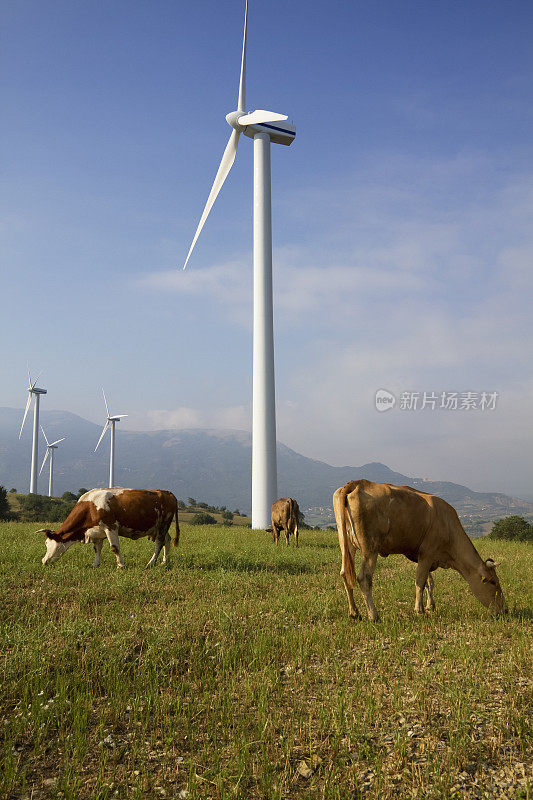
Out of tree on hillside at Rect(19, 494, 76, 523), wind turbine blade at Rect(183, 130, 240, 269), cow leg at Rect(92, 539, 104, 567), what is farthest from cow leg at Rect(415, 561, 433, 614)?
tree on hillside at Rect(19, 494, 76, 523)

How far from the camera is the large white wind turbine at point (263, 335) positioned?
3438 centimetres

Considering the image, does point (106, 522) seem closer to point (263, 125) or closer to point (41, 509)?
point (263, 125)

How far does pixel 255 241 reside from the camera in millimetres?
36844

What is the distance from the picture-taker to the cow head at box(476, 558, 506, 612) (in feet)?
32.9

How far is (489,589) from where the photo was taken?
396 inches

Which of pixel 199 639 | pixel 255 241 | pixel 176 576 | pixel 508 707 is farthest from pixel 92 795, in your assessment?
pixel 255 241

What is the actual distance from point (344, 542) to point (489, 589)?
10.1ft

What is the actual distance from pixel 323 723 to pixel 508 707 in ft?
7.48

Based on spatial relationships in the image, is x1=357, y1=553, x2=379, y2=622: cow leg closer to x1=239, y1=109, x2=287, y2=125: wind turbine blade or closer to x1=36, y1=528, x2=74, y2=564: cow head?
x1=36, y1=528, x2=74, y2=564: cow head

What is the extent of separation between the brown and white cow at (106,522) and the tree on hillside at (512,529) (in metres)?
26.3

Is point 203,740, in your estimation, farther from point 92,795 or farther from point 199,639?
point 199,639

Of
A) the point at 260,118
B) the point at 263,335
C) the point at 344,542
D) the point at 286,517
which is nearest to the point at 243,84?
the point at 260,118

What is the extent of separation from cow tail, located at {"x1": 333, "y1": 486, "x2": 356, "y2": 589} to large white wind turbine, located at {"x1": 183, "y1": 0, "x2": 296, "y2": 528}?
78.9 feet

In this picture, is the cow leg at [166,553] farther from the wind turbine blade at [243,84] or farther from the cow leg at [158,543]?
the wind turbine blade at [243,84]
